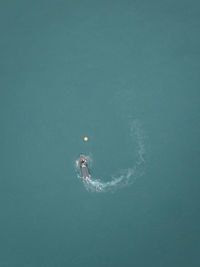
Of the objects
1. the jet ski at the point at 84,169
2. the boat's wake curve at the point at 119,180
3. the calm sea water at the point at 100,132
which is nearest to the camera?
the calm sea water at the point at 100,132

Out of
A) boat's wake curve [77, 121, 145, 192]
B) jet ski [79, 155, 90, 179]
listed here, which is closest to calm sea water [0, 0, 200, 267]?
boat's wake curve [77, 121, 145, 192]

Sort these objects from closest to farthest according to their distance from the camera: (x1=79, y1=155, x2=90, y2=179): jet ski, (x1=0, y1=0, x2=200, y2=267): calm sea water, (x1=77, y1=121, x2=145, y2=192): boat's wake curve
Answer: (x1=0, y1=0, x2=200, y2=267): calm sea water
(x1=77, y1=121, x2=145, y2=192): boat's wake curve
(x1=79, y1=155, x2=90, y2=179): jet ski

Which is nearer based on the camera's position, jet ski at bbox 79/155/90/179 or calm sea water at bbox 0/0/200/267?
calm sea water at bbox 0/0/200/267

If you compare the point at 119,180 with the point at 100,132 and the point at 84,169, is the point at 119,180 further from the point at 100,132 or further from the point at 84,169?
the point at 100,132

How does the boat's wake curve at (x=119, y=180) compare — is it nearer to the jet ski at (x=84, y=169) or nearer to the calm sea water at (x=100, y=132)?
the calm sea water at (x=100, y=132)

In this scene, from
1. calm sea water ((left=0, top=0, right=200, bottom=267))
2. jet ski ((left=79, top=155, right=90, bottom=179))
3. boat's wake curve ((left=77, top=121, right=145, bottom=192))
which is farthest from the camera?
jet ski ((left=79, top=155, right=90, bottom=179))

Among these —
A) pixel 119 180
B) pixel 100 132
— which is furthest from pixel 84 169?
pixel 100 132

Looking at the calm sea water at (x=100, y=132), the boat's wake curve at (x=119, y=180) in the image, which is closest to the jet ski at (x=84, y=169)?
the boat's wake curve at (x=119, y=180)

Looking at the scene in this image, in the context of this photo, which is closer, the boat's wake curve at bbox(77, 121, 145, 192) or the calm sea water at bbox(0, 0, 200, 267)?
the calm sea water at bbox(0, 0, 200, 267)

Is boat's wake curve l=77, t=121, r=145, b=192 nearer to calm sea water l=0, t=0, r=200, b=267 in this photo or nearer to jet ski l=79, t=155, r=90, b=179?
calm sea water l=0, t=0, r=200, b=267
